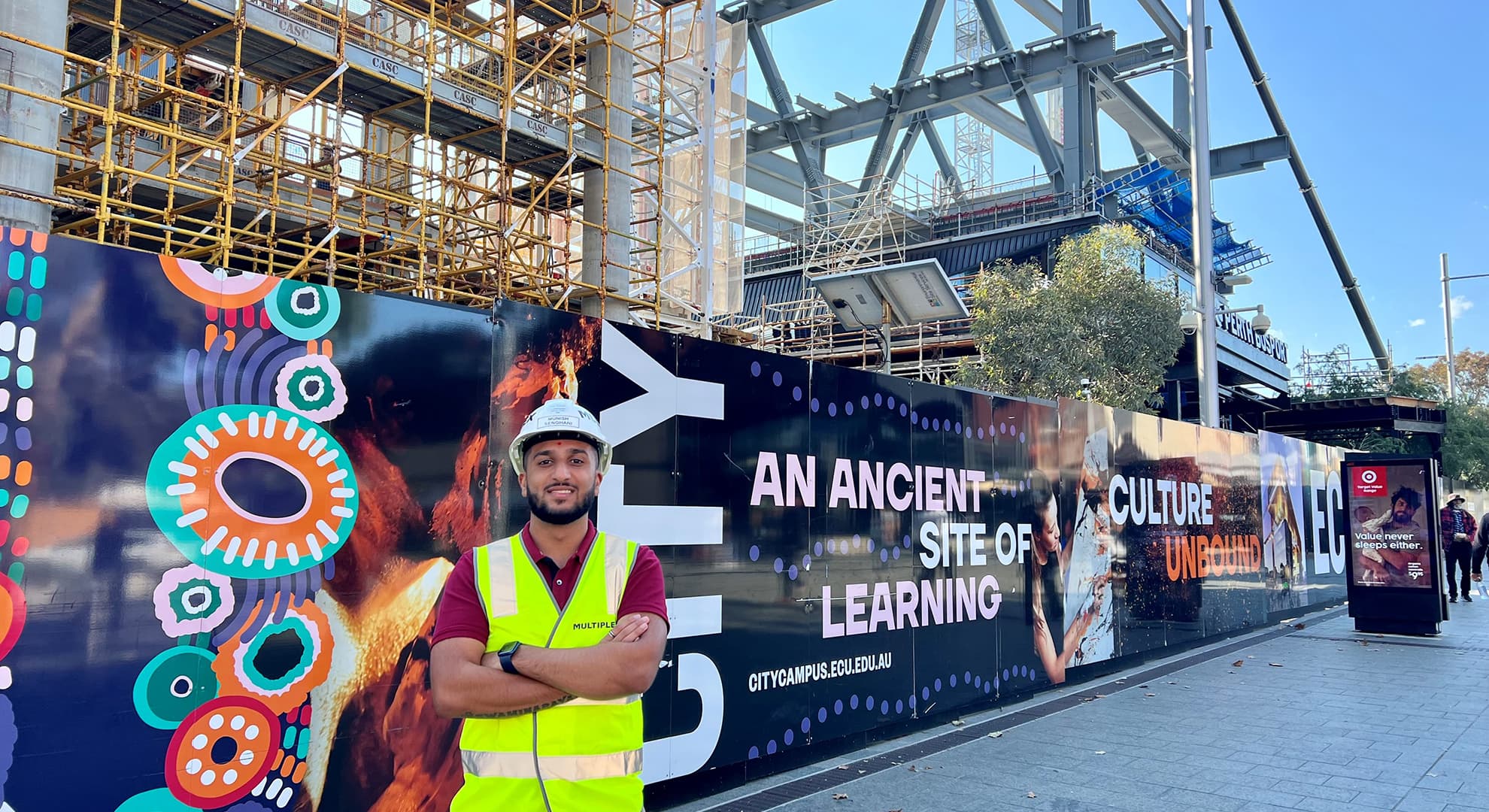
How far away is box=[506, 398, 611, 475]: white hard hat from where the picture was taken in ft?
8.49

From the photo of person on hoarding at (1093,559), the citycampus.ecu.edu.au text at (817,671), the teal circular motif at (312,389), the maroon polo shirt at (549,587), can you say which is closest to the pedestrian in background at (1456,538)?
the photo of person on hoarding at (1093,559)

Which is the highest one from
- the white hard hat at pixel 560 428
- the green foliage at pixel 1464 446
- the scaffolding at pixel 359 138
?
the scaffolding at pixel 359 138

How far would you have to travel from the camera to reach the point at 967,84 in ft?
125

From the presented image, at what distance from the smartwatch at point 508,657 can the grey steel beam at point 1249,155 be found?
38.4m

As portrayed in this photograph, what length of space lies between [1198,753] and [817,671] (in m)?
2.85

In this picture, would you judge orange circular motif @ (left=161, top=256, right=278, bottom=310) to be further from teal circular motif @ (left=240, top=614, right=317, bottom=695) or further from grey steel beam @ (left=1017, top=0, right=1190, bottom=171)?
grey steel beam @ (left=1017, top=0, right=1190, bottom=171)

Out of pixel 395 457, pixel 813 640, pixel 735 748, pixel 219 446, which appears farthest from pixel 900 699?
pixel 219 446

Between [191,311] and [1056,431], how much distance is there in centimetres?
797

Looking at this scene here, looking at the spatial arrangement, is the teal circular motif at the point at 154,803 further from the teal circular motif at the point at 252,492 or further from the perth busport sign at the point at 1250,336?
the perth busport sign at the point at 1250,336

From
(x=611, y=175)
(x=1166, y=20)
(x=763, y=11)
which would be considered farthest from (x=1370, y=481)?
(x=763, y=11)

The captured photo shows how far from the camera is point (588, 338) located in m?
5.64

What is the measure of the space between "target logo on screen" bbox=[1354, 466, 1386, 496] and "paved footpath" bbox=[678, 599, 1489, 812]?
3887mm

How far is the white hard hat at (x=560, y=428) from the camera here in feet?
8.49

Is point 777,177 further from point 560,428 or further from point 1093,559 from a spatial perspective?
point 560,428
